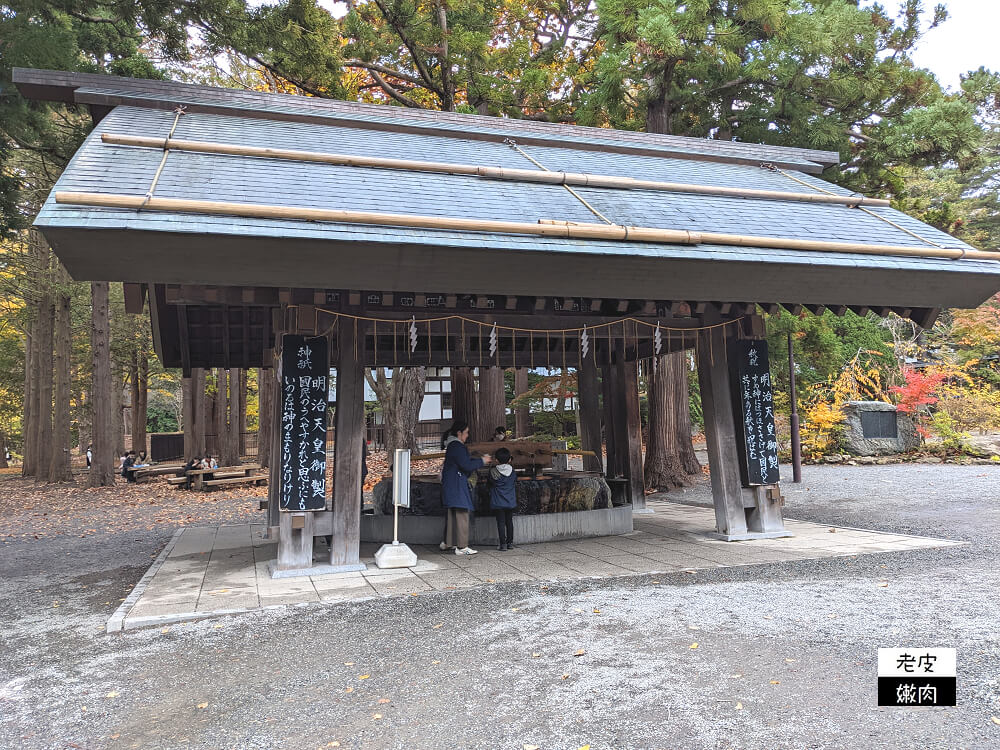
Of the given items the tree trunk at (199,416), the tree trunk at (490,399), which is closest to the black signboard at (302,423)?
the tree trunk at (490,399)

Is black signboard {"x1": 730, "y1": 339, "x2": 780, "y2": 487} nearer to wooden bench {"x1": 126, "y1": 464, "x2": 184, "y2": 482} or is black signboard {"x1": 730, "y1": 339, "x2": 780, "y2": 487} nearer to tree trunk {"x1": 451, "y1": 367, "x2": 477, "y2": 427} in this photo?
tree trunk {"x1": 451, "y1": 367, "x2": 477, "y2": 427}

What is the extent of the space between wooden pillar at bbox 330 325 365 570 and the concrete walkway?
1.10 ft

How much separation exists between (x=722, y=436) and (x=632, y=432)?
2.71 meters

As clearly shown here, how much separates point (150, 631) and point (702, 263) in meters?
5.54

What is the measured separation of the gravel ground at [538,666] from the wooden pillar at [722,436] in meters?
1.51

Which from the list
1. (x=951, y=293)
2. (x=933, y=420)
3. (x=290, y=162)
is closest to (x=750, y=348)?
(x=951, y=293)

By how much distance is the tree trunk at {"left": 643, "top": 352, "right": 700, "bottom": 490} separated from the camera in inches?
540

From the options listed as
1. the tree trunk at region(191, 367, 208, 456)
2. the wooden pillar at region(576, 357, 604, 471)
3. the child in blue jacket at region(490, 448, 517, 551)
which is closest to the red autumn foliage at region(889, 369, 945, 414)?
the wooden pillar at region(576, 357, 604, 471)

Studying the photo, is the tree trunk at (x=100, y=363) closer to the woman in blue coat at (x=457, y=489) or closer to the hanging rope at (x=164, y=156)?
the hanging rope at (x=164, y=156)

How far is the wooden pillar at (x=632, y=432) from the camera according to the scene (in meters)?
10.7

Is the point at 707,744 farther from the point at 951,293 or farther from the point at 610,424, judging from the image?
the point at 610,424

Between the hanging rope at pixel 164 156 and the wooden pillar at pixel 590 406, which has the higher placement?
the hanging rope at pixel 164 156

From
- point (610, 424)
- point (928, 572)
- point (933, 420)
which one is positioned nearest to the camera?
point (928, 572)

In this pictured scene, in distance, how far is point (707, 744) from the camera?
118 inches
